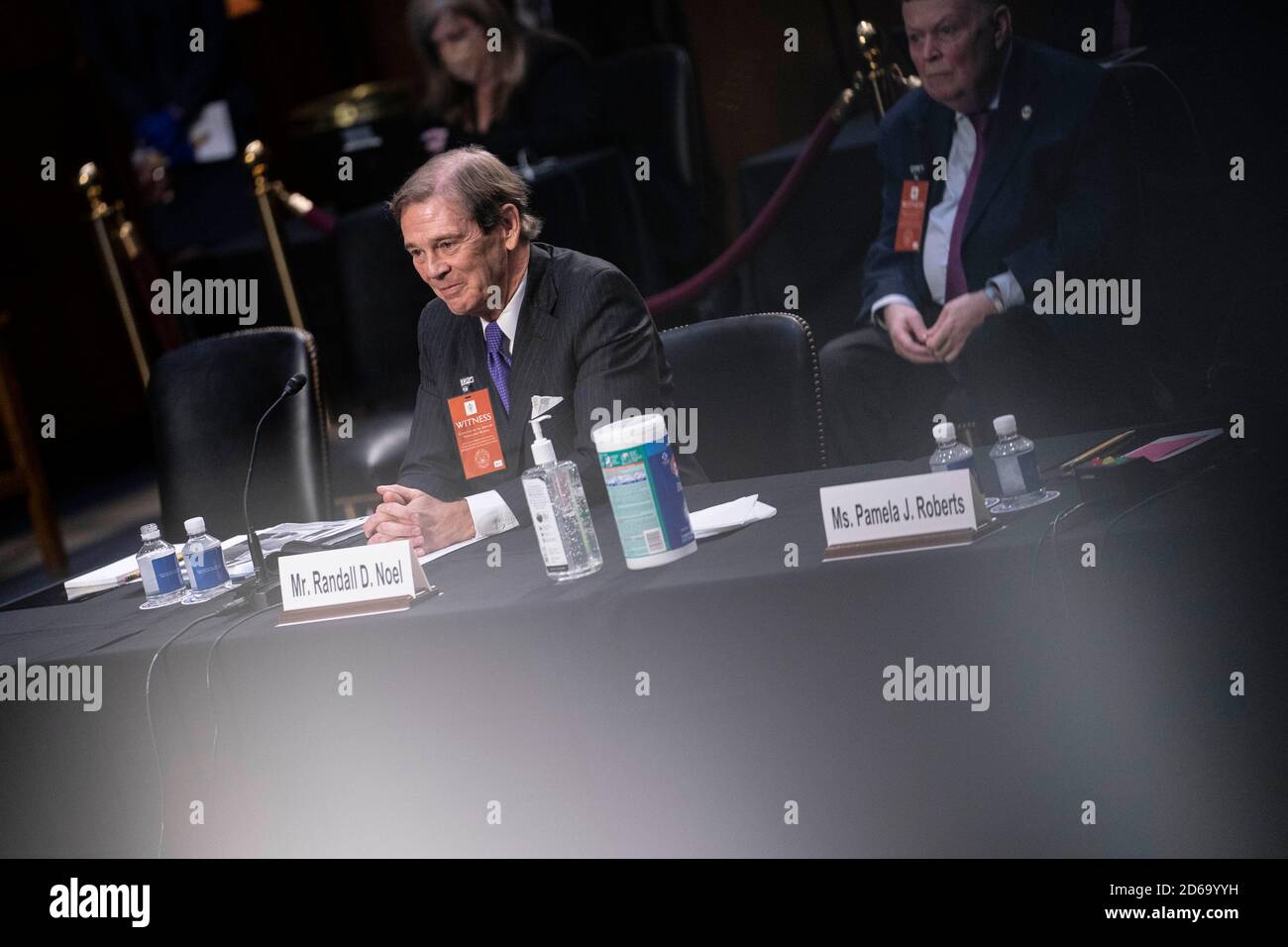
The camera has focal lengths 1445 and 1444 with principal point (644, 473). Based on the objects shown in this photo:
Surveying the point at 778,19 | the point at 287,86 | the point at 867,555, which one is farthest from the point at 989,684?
the point at 287,86

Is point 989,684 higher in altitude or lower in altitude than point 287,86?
lower

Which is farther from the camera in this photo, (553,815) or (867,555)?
(553,815)

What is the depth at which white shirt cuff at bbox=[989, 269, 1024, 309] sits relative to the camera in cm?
288

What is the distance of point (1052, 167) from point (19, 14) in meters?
5.63

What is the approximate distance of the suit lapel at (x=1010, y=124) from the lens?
2816 mm

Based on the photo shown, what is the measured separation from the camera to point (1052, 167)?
9.20ft

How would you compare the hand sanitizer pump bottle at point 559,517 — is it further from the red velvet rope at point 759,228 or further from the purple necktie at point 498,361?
the red velvet rope at point 759,228

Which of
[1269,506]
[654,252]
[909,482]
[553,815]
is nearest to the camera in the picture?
[1269,506]

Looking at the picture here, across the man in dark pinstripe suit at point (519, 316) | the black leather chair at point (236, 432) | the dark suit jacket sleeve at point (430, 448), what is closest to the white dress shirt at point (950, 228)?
the man in dark pinstripe suit at point (519, 316)

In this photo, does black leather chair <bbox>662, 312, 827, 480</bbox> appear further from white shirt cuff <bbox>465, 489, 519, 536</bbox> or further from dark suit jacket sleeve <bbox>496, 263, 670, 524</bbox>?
white shirt cuff <bbox>465, 489, 519, 536</bbox>

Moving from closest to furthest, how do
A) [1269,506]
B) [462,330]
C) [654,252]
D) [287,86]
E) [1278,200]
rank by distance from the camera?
[1269,506] → [462,330] → [1278,200] → [654,252] → [287,86]

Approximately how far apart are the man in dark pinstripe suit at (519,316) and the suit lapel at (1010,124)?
823 millimetres
